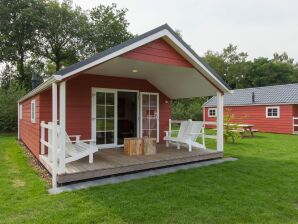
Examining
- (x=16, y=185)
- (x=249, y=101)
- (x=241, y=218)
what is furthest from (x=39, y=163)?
(x=249, y=101)

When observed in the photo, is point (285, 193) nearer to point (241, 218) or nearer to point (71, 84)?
point (241, 218)

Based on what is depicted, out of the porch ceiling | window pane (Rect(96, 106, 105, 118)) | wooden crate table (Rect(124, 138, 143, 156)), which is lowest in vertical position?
wooden crate table (Rect(124, 138, 143, 156))

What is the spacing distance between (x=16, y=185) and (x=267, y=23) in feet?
43.0

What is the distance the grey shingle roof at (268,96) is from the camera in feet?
54.2

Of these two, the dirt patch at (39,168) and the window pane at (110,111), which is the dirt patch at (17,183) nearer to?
the dirt patch at (39,168)

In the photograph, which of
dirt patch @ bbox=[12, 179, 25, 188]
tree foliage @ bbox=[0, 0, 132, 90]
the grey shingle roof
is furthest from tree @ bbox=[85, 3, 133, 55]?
dirt patch @ bbox=[12, 179, 25, 188]

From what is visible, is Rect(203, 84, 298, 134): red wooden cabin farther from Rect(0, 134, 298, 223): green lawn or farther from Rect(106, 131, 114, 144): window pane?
Rect(0, 134, 298, 223): green lawn

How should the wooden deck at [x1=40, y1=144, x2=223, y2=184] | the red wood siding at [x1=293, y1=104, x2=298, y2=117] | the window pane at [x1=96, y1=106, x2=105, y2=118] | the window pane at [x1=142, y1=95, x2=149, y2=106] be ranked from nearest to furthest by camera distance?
1. the wooden deck at [x1=40, y1=144, x2=223, y2=184]
2. the window pane at [x1=96, y1=106, x2=105, y2=118]
3. the window pane at [x1=142, y1=95, x2=149, y2=106]
4. the red wood siding at [x1=293, y1=104, x2=298, y2=117]

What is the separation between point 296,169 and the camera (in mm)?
6066

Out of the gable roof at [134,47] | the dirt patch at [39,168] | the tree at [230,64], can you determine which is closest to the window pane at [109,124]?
the dirt patch at [39,168]

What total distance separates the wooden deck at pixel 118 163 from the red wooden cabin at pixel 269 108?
9.85 m

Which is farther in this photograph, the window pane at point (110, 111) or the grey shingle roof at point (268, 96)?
the grey shingle roof at point (268, 96)

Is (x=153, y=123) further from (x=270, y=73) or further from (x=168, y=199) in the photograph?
(x=270, y=73)

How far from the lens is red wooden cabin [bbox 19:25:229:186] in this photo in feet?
16.5
